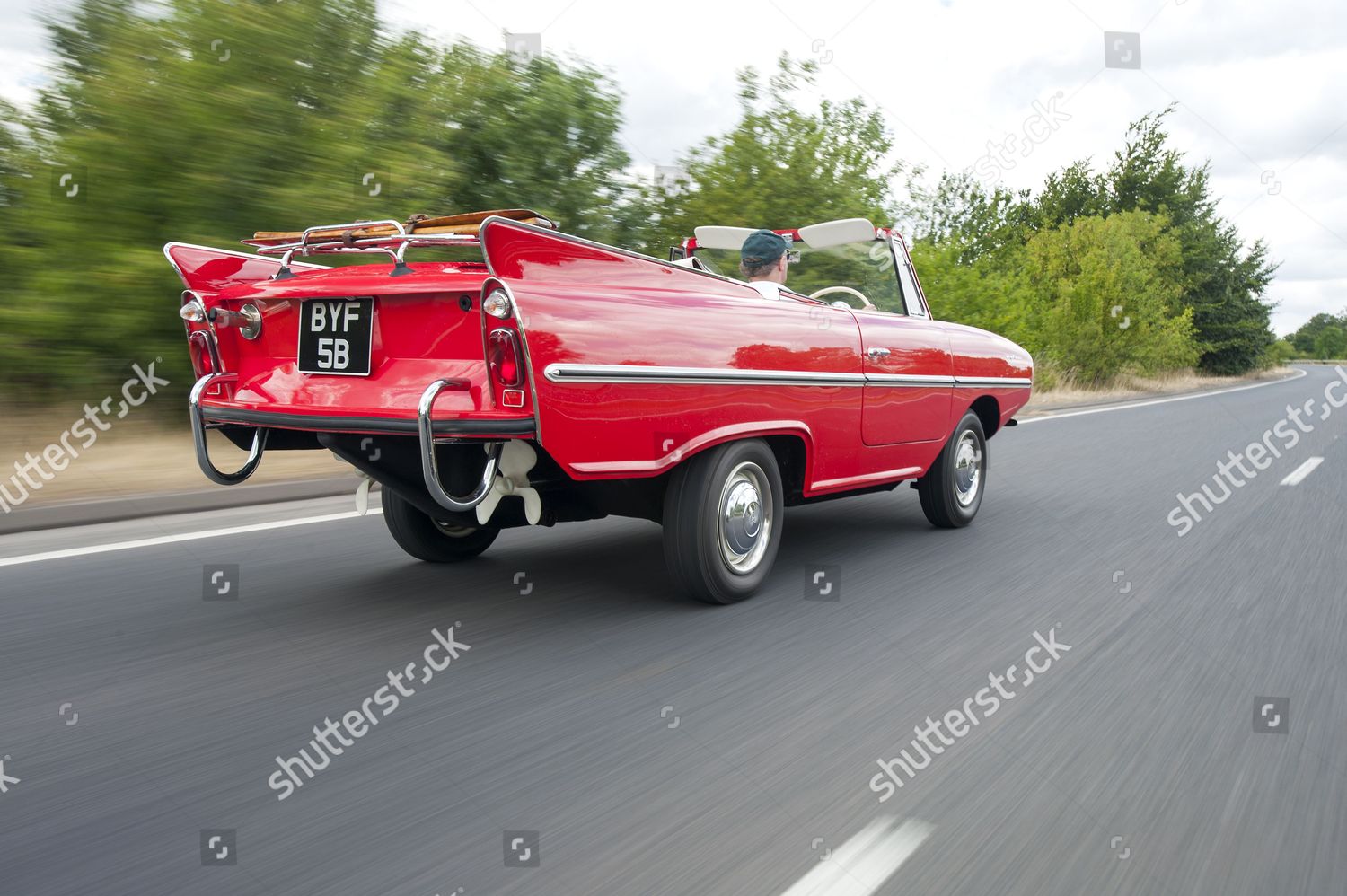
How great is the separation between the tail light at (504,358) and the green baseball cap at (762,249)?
219 centimetres

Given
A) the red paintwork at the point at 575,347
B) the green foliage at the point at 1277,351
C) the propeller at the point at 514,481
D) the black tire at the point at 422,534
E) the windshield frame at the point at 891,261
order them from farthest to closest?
1. the green foliage at the point at 1277,351
2. the windshield frame at the point at 891,261
3. the black tire at the point at 422,534
4. the propeller at the point at 514,481
5. the red paintwork at the point at 575,347

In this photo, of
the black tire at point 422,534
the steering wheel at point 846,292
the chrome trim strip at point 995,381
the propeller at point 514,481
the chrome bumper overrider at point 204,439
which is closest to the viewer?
the propeller at point 514,481

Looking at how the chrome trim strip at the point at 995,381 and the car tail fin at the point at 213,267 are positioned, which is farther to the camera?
the chrome trim strip at the point at 995,381

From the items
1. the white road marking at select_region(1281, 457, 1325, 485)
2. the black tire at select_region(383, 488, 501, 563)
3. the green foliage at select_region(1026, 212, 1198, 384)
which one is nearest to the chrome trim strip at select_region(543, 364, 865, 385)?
the black tire at select_region(383, 488, 501, 563)

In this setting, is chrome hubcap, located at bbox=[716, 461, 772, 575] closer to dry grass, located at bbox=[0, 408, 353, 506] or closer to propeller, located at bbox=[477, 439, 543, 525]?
propeller, located at bbox=[477, 439, 543, 525]

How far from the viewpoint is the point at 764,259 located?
17.2ft

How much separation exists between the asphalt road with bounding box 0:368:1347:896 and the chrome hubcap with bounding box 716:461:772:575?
0.20 meters

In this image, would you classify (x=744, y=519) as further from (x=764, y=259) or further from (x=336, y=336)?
(x=336, y=336)

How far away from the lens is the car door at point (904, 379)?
5.16 m

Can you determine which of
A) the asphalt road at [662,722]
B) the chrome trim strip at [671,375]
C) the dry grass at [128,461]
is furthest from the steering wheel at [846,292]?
the dry grass at [128,461]

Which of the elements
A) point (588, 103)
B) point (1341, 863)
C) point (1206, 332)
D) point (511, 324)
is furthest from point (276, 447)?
point (1206, 332)

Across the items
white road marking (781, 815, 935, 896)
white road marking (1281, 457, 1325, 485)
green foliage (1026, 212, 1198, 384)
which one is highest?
green foliage (1026, 212, 1198, 384)

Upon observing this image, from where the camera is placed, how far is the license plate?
3.74 meters

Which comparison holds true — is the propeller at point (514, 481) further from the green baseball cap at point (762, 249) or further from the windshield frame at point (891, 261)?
the windshield frame at point (891, 261)
